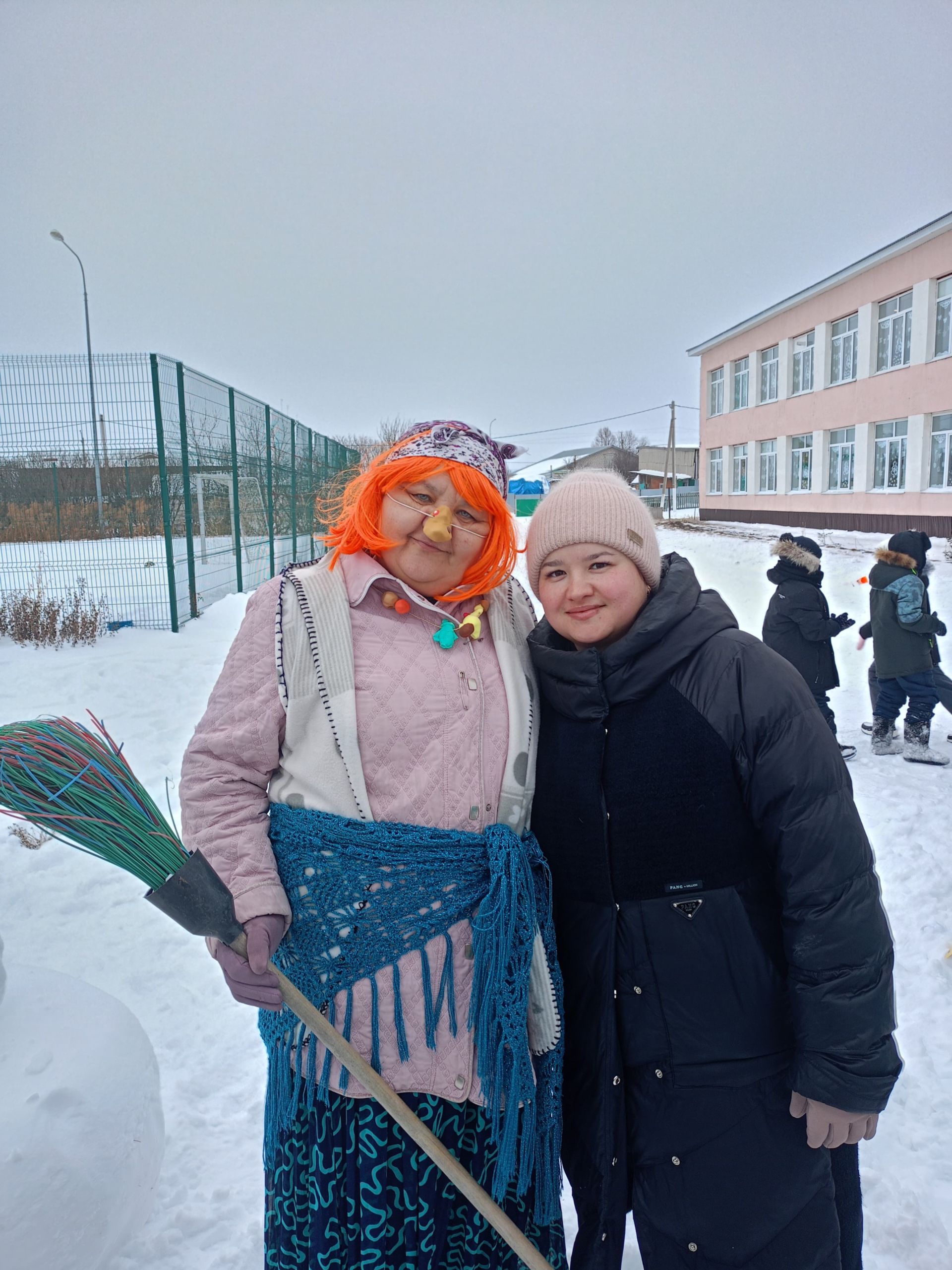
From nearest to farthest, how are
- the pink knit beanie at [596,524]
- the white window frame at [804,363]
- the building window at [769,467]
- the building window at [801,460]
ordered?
the pink knit beanie at [596,524], the white window frame at [804,363], the building window at [801,460], the building window at [769,467]

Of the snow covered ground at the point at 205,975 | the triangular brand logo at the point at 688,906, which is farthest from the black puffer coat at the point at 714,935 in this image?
the snow covered ground at the point at 205,975

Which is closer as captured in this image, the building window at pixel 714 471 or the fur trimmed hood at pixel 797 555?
the fur trimmed hood at pixel 797 555

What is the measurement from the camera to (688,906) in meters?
1.53

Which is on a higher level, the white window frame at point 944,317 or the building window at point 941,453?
the white window frame at point 944,317

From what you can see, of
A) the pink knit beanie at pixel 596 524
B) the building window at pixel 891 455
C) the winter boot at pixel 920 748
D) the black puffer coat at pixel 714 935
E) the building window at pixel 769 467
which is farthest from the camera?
the building window at pixel 769 467

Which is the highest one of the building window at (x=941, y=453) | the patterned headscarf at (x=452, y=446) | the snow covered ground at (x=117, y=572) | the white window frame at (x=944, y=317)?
the white window frame at (x=944, y=317)

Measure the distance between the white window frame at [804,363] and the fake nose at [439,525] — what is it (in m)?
24.0

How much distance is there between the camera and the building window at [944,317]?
17188mm

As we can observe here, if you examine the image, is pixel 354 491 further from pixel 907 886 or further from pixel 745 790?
pixel 907 886

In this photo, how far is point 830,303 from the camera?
21.4 metres

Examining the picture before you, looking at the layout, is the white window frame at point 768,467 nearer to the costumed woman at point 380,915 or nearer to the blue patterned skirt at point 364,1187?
the costumed woman at point 380,915

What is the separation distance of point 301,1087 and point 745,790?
41.8 inches

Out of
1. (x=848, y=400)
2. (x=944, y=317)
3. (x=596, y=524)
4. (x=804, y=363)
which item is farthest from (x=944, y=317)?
(x=596, y=524)

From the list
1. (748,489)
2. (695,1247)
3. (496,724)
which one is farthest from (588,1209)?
(748,489)
